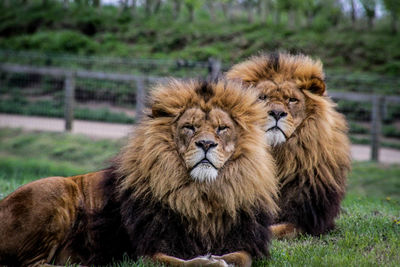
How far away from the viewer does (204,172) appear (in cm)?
335

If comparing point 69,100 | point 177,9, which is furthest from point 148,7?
point 69,100

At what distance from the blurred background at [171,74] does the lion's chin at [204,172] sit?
0.75 metres

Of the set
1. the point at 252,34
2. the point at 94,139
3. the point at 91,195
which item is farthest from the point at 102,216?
the point at 252,34

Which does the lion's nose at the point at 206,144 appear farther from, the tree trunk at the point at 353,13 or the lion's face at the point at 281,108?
the tree trunk at the point at 353,13

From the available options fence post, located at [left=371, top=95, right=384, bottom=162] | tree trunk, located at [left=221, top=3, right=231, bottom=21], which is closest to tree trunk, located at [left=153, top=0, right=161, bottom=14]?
tree trunk, located at [left=221, top=3, right=231, bottom=21]

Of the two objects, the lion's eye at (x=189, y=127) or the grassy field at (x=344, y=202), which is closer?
the lion's eye at (x=189, y=127)

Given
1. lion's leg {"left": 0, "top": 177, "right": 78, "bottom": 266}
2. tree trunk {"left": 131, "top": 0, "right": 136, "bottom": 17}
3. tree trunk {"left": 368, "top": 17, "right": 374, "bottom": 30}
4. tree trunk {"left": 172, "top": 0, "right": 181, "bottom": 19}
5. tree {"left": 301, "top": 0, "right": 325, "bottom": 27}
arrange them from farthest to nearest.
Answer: tree trunk {"left": 131, "top": 0, "right": 136, "bottom": 17} → tree trunk {"left": 172, "top": 0, "right": 181, "bottom": 19} → tree {"left": 301, "top": 0, "right": 325, "bottom": 27} → tree trunk {"left": 368, "top": 17, "right": 374, "bottom": 30} → lion's leg {"left": 0, "top": 177, "right": 78, "bottom": 266}

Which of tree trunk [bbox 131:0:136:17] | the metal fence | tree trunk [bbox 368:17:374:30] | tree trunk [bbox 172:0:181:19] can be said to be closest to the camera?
the metal fence

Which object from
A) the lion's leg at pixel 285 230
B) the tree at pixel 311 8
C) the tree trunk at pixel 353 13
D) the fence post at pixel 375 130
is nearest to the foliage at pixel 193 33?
the tree at pixel 311 8

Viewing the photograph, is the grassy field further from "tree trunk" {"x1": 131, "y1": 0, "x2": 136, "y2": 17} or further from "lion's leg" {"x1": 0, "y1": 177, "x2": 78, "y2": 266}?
"tree trunk" {"x1": 131, "y1": 0, "x2": 136, "y2": 17}

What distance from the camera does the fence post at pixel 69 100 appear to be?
42.4ft

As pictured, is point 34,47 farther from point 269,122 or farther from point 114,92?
point 269,122

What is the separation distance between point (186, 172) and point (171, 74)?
42.6 ft

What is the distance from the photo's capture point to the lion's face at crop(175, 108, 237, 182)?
11.0ft
